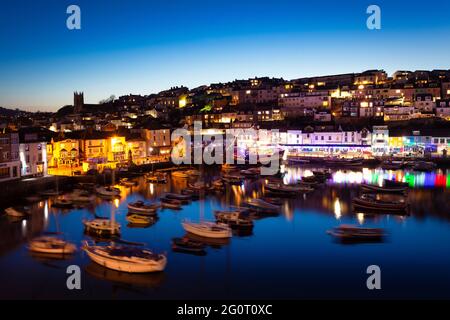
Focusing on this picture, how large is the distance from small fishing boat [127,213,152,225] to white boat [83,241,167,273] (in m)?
3.74

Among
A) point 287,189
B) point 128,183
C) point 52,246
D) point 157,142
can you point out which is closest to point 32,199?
point 128,183

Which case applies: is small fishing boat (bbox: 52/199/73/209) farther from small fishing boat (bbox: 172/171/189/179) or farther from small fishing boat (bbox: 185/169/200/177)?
small fishing boat (bbox: 185/169/200/177)

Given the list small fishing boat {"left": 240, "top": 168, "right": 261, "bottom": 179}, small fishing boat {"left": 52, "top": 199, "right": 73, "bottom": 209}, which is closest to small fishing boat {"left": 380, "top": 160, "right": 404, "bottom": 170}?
small fishing boat {"left": 240, "top": 168, "right": 261, "bottom": 179}

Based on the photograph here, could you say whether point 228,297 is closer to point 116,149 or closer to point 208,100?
point 116,149

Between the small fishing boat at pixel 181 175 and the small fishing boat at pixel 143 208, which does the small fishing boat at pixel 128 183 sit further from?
the small fishing boat at pixel 143 208

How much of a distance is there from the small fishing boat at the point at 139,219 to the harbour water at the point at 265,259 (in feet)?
1.03

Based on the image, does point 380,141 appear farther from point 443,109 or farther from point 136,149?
point 136,149

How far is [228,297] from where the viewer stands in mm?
8375

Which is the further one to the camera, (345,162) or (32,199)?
(345,162)

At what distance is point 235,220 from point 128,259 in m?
4.58

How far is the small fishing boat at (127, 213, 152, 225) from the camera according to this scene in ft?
45.0

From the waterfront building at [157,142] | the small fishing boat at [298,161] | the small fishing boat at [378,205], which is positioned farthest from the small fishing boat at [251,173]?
the small fishing boat at [378,205]

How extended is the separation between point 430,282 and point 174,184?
14.2 meters

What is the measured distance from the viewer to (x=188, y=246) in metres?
11.0
